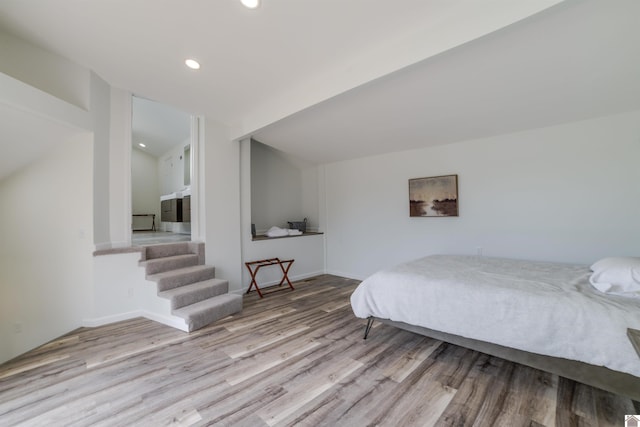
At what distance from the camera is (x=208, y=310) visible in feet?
9.81

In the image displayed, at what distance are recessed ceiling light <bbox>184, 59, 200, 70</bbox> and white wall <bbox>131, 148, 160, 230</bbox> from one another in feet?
18.8

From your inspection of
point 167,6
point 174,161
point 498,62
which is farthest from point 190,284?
point 174,161

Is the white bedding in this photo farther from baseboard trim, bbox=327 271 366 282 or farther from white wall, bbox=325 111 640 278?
baseboard trim, bbox=327 271 366 282

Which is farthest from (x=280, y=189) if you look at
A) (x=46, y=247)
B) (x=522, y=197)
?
(x=522, y=197)

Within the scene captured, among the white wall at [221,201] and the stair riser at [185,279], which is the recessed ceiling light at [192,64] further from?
the stair riser at [185,279]

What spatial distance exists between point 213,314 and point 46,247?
202cm

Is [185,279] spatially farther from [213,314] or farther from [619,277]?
[619,277]

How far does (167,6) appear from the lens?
190 centimetres

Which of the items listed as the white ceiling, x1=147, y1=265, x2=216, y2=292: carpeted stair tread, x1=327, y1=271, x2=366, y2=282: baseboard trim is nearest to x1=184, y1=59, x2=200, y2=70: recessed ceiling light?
the white ceiling

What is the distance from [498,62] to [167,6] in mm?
2679

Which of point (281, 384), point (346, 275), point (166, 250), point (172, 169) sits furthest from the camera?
point (172, 169)

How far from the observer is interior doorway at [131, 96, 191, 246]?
15.9 feet

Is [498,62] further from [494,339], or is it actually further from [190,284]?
[190,284]

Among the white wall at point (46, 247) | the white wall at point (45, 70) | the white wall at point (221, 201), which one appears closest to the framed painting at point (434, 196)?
the white wall at point (221, 201)
